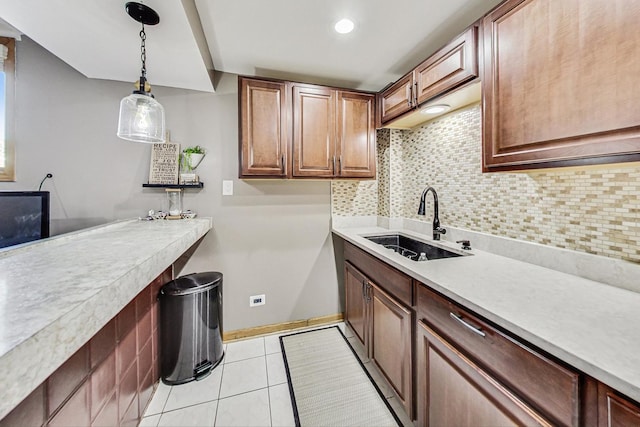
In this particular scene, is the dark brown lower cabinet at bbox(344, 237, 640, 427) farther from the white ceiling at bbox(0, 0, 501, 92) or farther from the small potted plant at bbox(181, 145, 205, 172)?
the small potted plant at bbox(181, 145, 205, 172)

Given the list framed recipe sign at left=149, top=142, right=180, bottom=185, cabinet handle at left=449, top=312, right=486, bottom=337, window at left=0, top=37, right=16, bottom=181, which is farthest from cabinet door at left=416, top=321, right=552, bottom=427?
window at left=0, top=37, right=16, bottom=181

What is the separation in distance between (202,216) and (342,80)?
68.9 inches

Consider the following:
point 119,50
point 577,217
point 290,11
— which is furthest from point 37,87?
Answer: point 577,217

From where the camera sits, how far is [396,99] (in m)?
2.00

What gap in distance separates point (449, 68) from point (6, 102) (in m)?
3.04

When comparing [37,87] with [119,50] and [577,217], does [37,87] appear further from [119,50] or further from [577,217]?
[577,217]

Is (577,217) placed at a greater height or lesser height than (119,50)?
lesser

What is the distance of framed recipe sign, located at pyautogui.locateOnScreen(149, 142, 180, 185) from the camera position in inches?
80.2

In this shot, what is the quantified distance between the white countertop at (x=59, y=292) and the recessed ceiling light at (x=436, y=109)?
1.76 m

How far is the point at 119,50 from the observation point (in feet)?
5.18

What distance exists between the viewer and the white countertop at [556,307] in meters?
0.61

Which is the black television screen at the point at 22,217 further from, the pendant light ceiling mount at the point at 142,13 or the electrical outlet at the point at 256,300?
the electrical outlet at the point at 256,300

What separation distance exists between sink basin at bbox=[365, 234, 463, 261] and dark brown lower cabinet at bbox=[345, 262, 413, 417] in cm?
40

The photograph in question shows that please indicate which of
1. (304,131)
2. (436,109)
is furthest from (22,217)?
(436,109)
